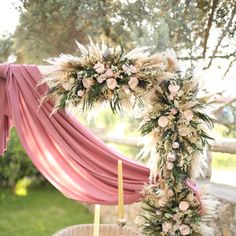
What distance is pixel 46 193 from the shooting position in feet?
15.4

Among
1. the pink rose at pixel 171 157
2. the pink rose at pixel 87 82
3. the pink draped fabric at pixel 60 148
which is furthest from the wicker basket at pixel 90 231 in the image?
the pink rose at pixel 87 82

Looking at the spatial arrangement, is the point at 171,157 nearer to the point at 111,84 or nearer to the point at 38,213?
the point at 111,84

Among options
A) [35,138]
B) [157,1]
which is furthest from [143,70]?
[157,1]

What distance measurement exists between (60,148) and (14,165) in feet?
8.87

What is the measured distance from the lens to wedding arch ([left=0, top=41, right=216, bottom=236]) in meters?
1.81

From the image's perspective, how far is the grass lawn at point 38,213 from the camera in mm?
3789

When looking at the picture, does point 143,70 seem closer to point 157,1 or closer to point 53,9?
point 157,1

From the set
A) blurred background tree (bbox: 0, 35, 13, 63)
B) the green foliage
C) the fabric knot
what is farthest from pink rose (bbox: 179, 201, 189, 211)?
the green foliage

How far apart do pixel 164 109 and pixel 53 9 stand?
250cm

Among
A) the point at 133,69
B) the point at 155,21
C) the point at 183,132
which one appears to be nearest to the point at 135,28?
the point at 155,21

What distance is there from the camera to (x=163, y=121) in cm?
181

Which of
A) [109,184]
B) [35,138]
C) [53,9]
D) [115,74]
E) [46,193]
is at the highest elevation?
[53,9]

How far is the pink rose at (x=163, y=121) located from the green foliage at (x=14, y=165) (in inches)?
120

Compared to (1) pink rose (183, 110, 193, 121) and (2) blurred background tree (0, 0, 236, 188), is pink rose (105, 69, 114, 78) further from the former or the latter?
(2) blurred background tree (0, 0, 236, 188)
